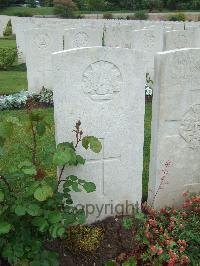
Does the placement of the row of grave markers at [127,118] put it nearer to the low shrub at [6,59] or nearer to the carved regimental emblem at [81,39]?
the carved regimental emblem at [81,39]

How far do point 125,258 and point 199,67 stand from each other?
6.48 feet

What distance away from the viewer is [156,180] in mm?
4199

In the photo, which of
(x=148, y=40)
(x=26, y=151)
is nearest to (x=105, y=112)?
(x=26, y=151)

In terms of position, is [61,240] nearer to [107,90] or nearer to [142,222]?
[142,222]

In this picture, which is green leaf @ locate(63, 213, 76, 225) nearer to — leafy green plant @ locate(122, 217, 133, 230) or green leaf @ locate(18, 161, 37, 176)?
green leaf @ locate(18, 161, 37, 176)

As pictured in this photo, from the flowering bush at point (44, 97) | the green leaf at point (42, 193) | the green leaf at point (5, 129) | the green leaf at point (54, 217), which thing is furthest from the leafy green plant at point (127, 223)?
the flowering bush at point (44, 97)

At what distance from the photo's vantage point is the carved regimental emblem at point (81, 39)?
32.7 feet

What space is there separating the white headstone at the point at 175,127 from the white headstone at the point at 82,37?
5.88m

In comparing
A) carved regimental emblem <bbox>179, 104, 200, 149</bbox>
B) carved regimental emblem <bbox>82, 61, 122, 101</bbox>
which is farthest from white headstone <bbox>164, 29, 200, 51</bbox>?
carved regimental emblem <bbox>82, 61, 122, 101</bbox>

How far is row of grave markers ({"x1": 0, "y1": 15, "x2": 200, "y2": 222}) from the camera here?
358cm

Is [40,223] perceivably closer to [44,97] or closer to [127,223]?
[127,223]

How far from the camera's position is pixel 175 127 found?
13.1ft

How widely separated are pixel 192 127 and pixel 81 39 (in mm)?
6590

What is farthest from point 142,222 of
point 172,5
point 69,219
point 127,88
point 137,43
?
point 172,5
